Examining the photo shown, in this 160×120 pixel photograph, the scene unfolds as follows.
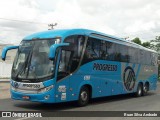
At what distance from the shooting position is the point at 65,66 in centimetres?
1302

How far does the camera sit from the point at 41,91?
12305 millimetres

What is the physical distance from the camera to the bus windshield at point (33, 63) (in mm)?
12398

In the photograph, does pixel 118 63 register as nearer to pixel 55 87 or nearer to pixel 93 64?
pixel 93 64

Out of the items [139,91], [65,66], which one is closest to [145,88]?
[139,91]

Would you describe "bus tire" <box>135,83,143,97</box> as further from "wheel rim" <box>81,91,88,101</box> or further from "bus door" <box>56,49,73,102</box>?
"bus door" <box>56,49,73,102</box>

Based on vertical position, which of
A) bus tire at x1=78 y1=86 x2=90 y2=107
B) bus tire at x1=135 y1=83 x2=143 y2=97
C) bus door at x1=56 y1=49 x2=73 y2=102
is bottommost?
bus tire at x1=135 y1=83 x2=143 y2=97

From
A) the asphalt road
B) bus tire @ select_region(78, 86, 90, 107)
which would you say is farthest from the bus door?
bus tire @ select_region(78, 86, 90, 107)

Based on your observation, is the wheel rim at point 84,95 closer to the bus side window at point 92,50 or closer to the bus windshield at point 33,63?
the bus side window at point 92,50

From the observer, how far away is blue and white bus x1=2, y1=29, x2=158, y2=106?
12383mm

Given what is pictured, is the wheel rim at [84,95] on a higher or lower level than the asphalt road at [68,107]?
higher

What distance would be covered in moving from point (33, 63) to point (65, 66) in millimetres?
1327

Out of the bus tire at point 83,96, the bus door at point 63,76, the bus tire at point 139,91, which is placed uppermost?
the bus door at point 63,76

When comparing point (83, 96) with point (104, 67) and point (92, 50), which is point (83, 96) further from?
point (104, 67)

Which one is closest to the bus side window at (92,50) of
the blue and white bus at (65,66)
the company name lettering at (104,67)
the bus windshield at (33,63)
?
the blue and white bus at (65,66)
